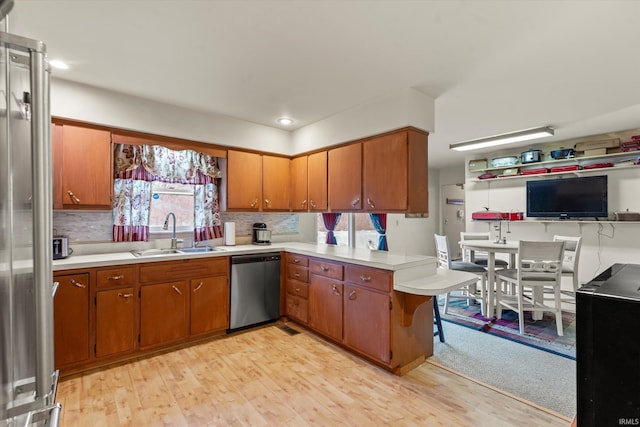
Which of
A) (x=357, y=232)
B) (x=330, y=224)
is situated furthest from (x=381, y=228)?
(x=357, y=232)

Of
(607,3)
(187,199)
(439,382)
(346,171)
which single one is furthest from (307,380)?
(607,3)

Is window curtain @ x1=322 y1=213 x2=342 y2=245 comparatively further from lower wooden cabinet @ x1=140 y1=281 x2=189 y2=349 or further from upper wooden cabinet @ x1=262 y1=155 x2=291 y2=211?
lower wooden cabinet @ x1=140 y1=281 x2=189 y2=349

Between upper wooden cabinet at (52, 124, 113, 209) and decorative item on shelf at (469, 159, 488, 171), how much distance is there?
577 cm

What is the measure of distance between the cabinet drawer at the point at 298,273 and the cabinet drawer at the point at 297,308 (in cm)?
23

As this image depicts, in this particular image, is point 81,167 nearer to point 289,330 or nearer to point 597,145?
point 289,330

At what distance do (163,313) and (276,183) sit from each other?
1999mm

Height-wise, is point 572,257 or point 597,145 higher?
point 597,145

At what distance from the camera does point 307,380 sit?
2.39 meters

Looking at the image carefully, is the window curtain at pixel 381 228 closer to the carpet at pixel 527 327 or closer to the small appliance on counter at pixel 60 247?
the carpet at pixel 527 327

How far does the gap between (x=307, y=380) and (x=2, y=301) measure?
7.06ft

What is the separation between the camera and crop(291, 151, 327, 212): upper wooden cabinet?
12.1 ft

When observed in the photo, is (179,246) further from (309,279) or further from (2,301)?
(2,301)

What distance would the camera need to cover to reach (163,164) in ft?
11.1

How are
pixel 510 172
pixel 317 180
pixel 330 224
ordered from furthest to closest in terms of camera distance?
pixel 510 172 < pixel 330 224 < pixel 317 180
